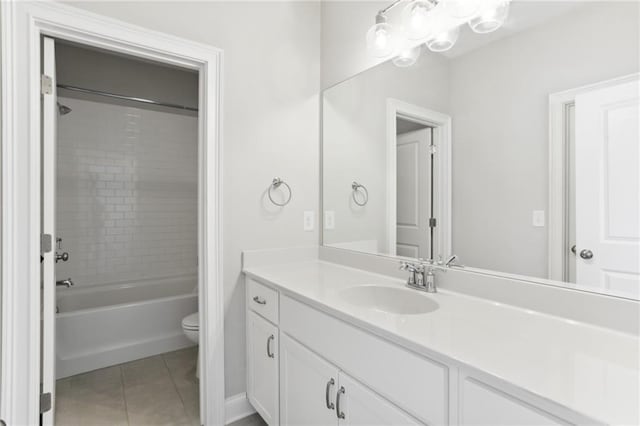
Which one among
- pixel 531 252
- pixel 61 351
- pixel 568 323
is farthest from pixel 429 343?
pixel 61 351

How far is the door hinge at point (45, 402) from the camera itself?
147 centimetres

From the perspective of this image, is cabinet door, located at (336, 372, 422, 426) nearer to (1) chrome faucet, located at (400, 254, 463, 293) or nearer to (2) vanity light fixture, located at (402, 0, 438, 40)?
(1) chrome faucet, located at (400, 254, 463, 293)

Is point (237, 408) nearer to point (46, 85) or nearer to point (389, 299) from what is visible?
point (389, 299)

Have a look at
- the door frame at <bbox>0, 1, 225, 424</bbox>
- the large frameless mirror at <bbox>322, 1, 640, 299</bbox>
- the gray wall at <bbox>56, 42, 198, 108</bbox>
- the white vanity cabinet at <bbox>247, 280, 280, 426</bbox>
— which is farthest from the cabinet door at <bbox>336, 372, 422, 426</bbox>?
the gray wall at <bbox>56, 42, 198, 108</bbox>

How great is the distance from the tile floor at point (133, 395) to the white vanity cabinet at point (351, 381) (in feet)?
1.76

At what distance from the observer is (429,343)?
33.1 inches

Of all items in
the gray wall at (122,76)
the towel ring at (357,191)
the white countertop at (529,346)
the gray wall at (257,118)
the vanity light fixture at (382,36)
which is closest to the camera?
the white countertop at (529,346)

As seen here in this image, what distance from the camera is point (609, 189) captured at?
3.22ft

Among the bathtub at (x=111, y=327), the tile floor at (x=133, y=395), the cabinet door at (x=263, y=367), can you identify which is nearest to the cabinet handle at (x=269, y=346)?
the cabinet door at (x=263, y=367)

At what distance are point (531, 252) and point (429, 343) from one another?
0.63 metres

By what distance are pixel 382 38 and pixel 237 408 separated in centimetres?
215

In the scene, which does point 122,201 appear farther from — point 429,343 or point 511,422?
point 511,422

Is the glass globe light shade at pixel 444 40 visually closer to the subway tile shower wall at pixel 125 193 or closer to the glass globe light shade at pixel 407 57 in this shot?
the glass globe light shade at pixel 407 57

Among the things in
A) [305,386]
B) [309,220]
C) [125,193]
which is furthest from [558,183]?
[125,193]
